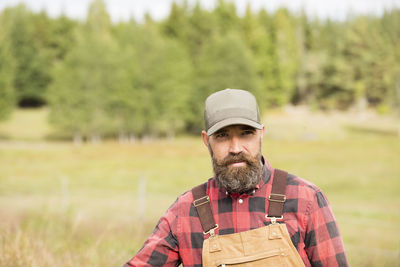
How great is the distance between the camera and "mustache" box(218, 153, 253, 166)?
91.5 inches

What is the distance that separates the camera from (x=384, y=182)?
25.2 metres

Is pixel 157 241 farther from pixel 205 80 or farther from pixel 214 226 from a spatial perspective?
pixel 205 80

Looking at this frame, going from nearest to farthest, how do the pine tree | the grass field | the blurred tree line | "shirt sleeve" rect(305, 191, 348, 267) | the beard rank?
"shirt sleeve" rect(305, 191, 348, 267) < the beard < the grass field < the pine tree < the blurred tree line

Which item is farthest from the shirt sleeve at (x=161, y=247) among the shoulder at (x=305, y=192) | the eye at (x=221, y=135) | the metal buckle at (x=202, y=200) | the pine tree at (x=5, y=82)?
the pine tree at (x=5, y=82)

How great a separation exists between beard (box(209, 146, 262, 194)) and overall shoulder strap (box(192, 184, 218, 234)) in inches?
4.7

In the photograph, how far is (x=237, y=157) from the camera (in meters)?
2.33

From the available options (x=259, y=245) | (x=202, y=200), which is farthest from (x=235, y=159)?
(x=259, y=245)

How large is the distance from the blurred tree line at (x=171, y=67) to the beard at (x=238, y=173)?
48736 millimetres

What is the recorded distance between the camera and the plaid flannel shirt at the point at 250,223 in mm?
2188

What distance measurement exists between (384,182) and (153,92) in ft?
105

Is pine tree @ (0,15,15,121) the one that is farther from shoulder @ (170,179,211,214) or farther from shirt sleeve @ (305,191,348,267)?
shirt sleeve @ (305,191,348,267)

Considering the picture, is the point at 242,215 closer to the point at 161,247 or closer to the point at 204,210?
the point at 204,210

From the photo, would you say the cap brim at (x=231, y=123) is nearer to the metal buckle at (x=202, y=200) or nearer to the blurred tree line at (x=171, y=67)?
the metal buckle at (x=202, y=200)

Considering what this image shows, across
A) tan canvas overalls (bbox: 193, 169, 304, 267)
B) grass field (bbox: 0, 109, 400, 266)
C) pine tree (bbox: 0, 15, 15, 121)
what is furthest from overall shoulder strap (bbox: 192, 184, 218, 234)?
pine tree (bbox: 0, 15, 15, 121)
